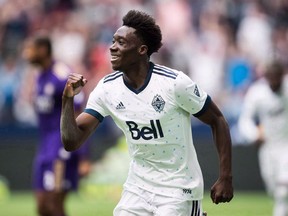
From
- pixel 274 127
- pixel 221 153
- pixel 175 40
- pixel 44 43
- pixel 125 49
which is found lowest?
pixel 221 153

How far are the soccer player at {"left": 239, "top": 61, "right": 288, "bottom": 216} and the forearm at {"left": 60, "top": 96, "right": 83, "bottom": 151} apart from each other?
4.96 meters

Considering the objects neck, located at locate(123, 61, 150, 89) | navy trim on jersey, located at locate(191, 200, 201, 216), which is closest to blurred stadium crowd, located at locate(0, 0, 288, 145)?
neck, located at locate(123, 61, 150, 89)

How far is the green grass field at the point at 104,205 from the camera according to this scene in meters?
14.3

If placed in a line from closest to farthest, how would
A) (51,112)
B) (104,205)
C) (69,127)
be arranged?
(69,127) < (51,112) < (104,205)

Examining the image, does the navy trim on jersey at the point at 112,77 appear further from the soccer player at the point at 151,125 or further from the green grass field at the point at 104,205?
the green grass field at the point at 104,205

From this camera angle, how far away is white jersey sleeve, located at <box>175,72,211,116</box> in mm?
7562

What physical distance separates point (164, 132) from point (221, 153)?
45 cm

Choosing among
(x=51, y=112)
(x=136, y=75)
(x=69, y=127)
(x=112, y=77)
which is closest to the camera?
(x=69, y=127)

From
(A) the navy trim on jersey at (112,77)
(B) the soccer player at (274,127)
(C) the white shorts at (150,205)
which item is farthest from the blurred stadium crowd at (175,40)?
(C) the white shorts at (150,205)

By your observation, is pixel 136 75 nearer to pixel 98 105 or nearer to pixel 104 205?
pixel 98 105

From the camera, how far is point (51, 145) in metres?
11.7

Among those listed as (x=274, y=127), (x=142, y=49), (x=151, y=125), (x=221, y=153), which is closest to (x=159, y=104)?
(x=151, y=125)

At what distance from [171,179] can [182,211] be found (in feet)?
0.83

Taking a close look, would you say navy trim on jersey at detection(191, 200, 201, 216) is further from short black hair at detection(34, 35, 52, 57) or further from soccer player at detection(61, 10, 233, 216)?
short black hair at detection(34, 35, 52, 57)
